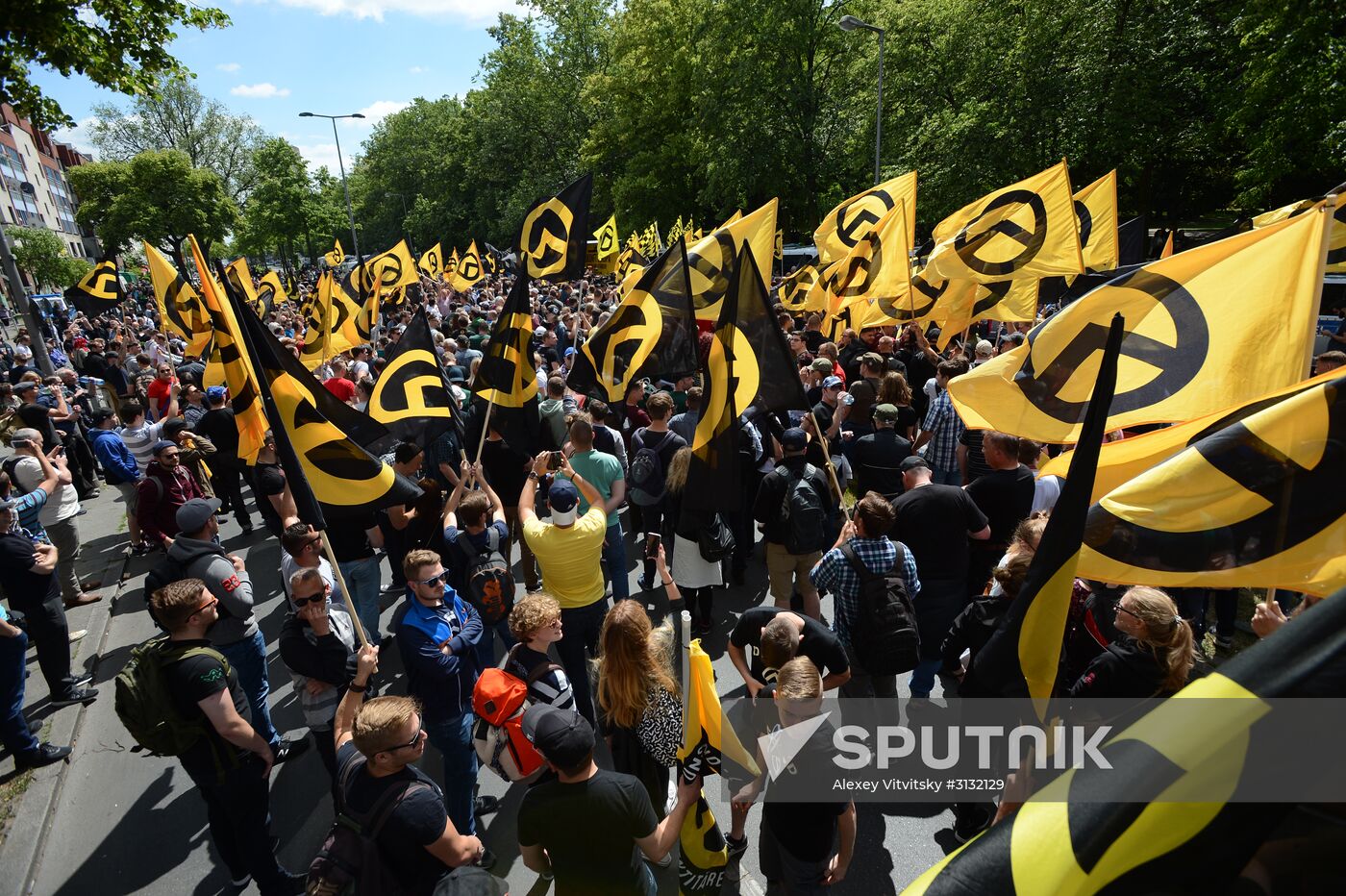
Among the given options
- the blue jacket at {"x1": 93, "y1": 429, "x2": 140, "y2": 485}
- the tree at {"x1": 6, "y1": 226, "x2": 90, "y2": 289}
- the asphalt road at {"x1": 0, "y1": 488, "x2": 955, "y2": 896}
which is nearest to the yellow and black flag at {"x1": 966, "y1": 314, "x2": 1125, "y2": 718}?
the asphalt road at {"x1": 0, "y1": 488, "x2": 955, "y2": 896}

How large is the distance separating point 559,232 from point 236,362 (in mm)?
4344

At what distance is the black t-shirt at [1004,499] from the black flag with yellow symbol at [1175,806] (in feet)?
13.7

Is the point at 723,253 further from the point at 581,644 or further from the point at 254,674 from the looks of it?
the point at 254,674

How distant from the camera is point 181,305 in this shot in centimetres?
1041

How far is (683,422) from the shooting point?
6801 mm

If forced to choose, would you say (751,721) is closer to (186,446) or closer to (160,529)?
(160,529)

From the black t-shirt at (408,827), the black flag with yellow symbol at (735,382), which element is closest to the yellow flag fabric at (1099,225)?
the black flag with yellow symbol at (735,382)

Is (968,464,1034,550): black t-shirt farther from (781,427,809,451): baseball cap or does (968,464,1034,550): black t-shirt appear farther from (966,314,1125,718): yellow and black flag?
(966,314,1125,718): yellow and black flag

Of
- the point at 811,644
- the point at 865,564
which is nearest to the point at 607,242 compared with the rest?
the point at 865,564

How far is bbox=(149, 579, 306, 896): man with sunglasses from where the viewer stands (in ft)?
10.8

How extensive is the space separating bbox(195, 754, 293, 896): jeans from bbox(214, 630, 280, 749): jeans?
806 millimetres

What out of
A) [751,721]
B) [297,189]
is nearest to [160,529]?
[751,721]

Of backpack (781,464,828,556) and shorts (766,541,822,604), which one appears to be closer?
backpack (781,464,828,556)

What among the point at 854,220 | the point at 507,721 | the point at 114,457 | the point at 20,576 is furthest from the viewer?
the point at 854,220
